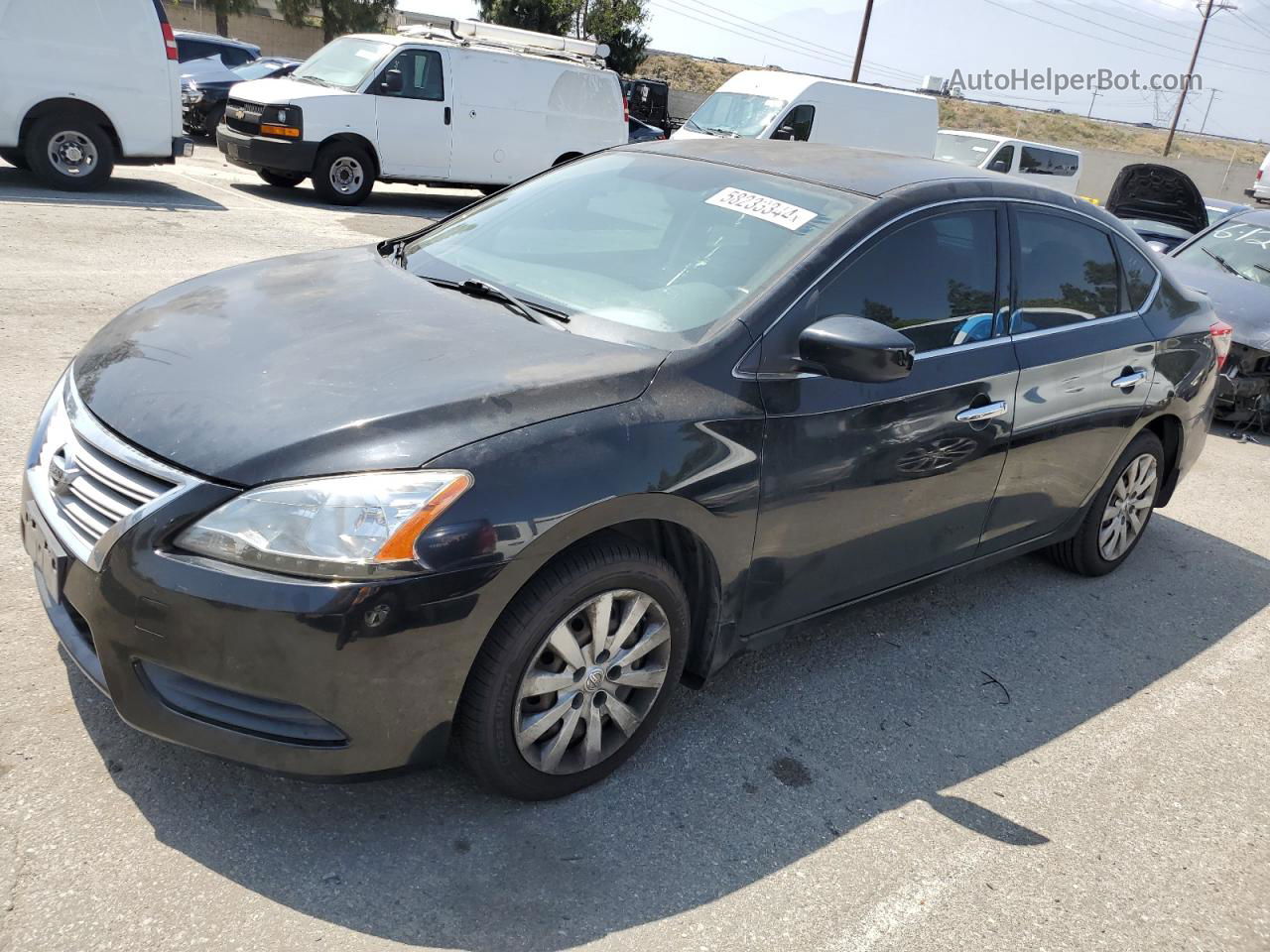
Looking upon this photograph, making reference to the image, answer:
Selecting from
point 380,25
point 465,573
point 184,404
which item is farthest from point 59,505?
point 380,25

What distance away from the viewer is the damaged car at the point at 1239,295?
7734mm

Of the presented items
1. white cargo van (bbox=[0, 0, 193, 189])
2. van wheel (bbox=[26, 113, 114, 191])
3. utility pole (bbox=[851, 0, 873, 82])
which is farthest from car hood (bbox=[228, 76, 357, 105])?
utility pole (bbox=[851, 0, 873, 82])

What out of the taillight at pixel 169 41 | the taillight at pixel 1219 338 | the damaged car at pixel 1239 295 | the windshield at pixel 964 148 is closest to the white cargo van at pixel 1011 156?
the windshield at pixel 964 148

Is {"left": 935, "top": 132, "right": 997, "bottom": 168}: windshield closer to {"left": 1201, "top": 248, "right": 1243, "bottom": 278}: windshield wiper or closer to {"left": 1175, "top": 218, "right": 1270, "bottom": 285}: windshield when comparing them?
{"left": 1175, "top": 218, "right": 1270, "bottom": 285}: windshield

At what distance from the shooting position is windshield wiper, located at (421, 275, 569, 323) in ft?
10.7

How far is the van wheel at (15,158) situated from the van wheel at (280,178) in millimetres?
2518

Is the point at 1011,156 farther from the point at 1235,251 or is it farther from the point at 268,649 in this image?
the point at 268,649

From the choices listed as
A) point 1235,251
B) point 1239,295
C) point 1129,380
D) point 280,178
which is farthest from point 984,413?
point 280,178

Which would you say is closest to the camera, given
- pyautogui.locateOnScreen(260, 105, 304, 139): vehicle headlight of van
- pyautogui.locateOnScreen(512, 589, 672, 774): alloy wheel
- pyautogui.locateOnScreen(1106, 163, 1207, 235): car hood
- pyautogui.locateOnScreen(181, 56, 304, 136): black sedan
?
pyautogui.locateOnScreen(512, 589, 672, 774): alloy wheel

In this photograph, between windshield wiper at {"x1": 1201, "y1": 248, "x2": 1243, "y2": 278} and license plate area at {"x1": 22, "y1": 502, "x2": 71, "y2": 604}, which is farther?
windshield wiper at {"x1": 1201, "y1": 248, "x2": 1243, "y2": 278}

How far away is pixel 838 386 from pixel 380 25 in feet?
147

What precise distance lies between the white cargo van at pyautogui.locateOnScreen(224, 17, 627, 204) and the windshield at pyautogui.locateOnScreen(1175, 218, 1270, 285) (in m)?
8.40

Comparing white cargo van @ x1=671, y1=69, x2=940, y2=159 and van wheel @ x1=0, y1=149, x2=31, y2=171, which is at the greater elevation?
white cargo van @ x1=671, y1=69, x2=940, y2=159

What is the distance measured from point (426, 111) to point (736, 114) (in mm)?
5160
